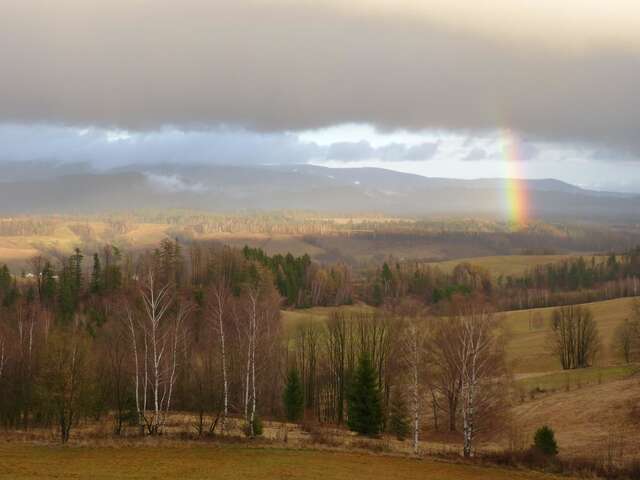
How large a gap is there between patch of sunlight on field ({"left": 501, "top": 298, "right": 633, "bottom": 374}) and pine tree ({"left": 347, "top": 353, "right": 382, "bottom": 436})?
94.6 ft

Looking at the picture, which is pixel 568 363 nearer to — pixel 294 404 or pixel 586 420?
pixel 586 420

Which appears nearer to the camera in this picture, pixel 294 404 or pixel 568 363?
pixel 294 404

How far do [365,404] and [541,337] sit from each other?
66.3 meters

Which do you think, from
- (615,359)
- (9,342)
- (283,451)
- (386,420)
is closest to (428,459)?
(283,451)

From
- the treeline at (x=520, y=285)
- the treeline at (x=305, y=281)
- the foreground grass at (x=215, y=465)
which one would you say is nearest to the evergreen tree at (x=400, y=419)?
the foreground grass at (x=215, y=465)

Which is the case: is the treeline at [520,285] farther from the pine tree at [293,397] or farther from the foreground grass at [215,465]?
the foreground grass at [215,465]

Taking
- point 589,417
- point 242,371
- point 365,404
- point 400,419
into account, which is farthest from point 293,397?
point 589,417

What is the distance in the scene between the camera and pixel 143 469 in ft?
103

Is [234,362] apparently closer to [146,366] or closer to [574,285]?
[146,366]

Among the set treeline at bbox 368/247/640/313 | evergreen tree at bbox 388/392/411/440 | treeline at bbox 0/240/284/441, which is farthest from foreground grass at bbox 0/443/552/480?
treeline at bbox 368/247/640/313

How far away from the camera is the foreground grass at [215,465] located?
101ft

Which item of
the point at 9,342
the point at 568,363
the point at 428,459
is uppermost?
the point at 9,342

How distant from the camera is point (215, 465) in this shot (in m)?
32.8

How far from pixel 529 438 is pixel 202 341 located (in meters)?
32.1
